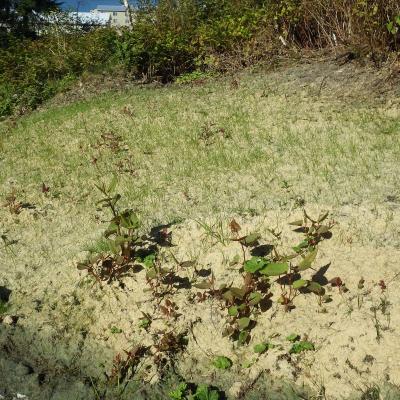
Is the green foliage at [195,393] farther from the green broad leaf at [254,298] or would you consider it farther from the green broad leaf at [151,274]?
the green broad leaf at [151,274]

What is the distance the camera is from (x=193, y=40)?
11492mm

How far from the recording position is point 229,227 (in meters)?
4.43

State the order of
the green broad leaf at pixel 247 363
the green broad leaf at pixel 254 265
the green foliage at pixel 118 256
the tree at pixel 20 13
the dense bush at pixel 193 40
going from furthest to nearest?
the tree at pixel 20 13
the dense bush at pixel 193 40
the green foliage at pixel 118 256
the green broad leaf at pixel 254 265
the green broad leaf at pixel 247 363

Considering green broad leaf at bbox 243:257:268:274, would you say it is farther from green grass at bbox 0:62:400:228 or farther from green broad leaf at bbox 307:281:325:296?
green grass at bbox 0:62:400:228

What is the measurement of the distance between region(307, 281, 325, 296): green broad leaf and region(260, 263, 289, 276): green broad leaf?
0.19 m

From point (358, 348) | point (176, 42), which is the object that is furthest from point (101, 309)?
point (176, 42)

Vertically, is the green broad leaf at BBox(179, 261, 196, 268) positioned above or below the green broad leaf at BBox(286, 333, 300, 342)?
above

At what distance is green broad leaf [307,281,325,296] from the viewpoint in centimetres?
339

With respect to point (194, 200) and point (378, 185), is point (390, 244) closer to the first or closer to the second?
point (378, 185)

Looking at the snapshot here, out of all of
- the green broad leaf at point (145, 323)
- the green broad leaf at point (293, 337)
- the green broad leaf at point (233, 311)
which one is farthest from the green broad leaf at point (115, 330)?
the green broad leaf at point (293, 337)

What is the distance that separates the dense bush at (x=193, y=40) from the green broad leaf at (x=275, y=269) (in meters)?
6.14

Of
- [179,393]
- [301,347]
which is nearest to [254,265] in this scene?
[301,347]

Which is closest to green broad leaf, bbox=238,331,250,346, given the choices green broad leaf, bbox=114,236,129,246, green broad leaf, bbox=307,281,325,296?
green broad leaf, bbox=307,281,325,296

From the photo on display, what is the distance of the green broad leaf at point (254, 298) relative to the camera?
343 centimetres
